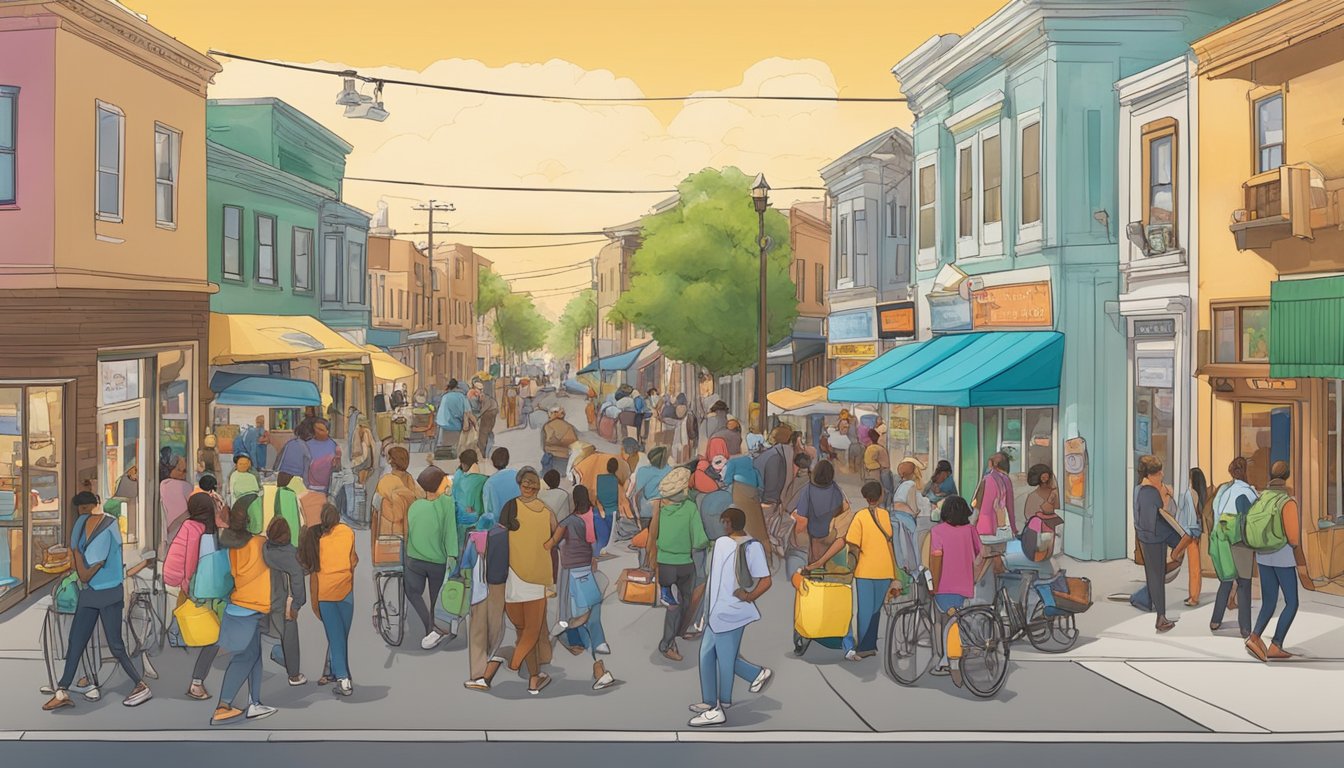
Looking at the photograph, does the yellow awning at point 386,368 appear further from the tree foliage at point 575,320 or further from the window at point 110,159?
the tree foliage at point 575,320

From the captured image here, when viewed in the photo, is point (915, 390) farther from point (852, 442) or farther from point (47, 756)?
point (47, 756)

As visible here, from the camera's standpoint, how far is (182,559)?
33.3ft

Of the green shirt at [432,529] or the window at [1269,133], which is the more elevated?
the window at [1269,133]

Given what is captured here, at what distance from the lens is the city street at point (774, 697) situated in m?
9.92

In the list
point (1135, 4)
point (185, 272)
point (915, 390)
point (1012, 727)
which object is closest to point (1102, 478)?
point (915, 390)

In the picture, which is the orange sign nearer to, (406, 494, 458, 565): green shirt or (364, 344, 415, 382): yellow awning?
(406, 494, 458, 565): green shirt

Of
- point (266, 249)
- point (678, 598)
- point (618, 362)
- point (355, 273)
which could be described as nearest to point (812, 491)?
point (678, 598)

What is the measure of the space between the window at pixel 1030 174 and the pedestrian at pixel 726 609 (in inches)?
502

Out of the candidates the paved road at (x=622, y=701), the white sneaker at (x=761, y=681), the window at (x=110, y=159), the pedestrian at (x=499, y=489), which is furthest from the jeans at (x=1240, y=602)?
the window at (x=110, y=159)

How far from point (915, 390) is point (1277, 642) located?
9633mm

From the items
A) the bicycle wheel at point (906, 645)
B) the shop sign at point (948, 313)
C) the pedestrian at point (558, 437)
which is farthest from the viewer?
the shop sign at point (948, 313)

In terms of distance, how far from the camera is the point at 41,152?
16516mm

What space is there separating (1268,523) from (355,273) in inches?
1424

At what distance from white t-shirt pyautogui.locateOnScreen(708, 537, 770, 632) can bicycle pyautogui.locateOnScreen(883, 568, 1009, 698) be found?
1.62 metres
